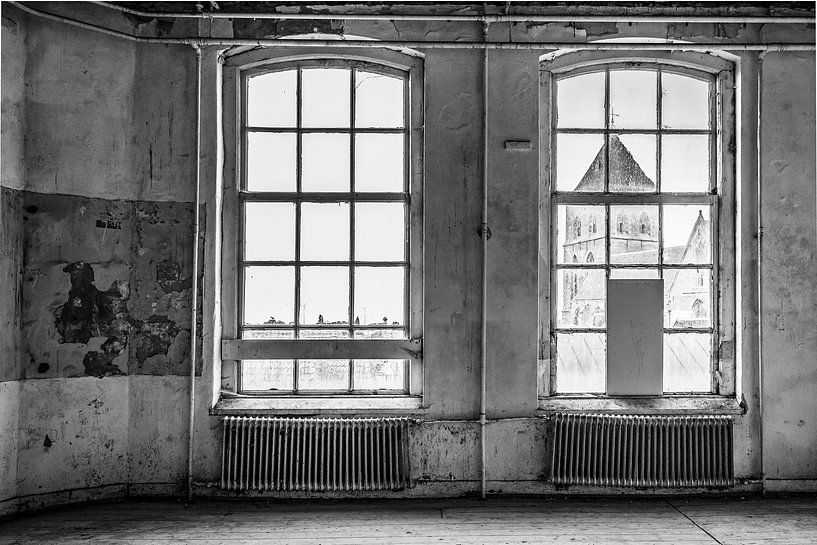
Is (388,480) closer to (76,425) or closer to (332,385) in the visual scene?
(332,385)

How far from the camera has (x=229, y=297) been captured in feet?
11.5

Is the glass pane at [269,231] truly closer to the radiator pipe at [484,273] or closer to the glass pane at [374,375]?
the glass pane at [374,375]

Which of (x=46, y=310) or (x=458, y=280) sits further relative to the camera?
(x=458, y=280)

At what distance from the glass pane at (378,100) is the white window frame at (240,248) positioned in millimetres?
112

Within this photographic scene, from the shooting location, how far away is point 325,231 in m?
3.55

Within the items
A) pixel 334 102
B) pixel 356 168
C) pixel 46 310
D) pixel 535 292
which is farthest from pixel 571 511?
pixel 46 310

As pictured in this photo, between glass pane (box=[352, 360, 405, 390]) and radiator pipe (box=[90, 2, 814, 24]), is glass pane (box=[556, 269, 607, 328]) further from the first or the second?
radiator pipe (box=[90, 2, 814, 24])

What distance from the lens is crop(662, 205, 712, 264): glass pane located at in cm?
357

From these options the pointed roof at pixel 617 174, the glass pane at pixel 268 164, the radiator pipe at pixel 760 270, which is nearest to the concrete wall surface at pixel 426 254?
the radiator pipe at pixel 760 270

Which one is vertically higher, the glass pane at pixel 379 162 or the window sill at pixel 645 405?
the glass pane at pixel 379 162

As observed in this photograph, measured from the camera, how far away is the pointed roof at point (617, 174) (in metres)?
3.58

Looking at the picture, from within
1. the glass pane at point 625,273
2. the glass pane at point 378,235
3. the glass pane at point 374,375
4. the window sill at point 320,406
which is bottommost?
the window sill at point 320,406

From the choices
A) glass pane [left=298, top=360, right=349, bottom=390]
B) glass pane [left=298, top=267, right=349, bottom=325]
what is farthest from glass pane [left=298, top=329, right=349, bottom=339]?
glass pane [left=298, top=360, right=349, bottom=390]

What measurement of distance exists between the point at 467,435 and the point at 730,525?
1564mm
